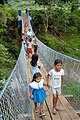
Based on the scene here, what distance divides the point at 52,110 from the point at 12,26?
44.5ft

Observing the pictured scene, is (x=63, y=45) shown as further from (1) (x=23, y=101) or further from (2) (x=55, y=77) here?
(1) (x=23, y=101)

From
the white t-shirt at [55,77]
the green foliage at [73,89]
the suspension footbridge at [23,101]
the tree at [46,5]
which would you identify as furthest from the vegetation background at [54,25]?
the white t-shirt at [55,77]

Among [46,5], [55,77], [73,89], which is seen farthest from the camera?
[46,5]

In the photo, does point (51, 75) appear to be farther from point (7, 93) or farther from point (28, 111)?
point (7, 93)

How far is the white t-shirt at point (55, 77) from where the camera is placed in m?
3.16

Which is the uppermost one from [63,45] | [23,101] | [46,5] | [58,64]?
[58,64]

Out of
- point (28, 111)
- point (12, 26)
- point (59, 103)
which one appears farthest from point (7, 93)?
point (12, 26)

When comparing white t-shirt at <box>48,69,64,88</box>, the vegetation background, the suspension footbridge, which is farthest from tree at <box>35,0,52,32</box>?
white t-shirt at <box>48,69,64,88</box>

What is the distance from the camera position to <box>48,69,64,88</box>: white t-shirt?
3.16m

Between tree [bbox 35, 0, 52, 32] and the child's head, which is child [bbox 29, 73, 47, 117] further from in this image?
tree [bbox 35, 0, 52, 32]

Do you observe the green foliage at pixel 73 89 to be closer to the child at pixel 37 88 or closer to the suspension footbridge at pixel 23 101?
the suspension footbridge at pixel 23 101

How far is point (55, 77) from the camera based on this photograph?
3.17m

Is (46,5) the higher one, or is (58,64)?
(58,64)

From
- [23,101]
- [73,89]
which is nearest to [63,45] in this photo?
[73,89]
